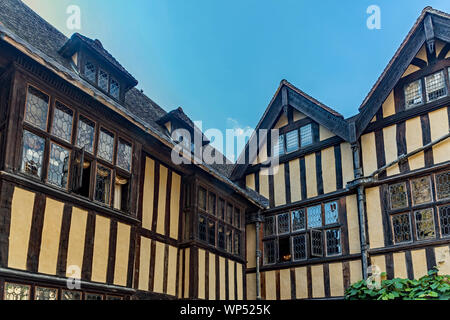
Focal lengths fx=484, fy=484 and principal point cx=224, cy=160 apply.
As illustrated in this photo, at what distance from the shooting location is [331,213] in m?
13.7

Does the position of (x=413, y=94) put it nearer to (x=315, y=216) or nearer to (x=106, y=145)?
(x=315, y=216)

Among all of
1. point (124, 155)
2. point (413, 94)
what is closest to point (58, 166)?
point (124, 155)

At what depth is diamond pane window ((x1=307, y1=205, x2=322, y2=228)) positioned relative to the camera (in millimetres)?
13914

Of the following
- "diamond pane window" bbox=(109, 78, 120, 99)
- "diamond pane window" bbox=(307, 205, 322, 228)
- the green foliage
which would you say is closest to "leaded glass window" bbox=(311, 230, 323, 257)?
"diamond pane window" bbox=(307, 205, 322, 228)

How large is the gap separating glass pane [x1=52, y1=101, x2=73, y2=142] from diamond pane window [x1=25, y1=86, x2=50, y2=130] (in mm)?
218

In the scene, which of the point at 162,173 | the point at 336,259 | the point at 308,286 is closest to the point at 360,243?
the point at 336,259

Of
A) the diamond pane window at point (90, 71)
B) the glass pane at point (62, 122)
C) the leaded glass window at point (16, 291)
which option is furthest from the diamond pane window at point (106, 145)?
the leaded glass window at point (16, 291)

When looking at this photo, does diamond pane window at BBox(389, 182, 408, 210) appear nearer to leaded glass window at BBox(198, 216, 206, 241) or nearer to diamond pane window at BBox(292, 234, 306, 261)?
diamond pane window at BBox(292, 234, 306, 261)

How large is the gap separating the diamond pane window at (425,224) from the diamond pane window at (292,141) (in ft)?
14.6

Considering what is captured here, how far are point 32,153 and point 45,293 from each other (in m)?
2.27

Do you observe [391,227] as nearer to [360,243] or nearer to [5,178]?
[360,243]

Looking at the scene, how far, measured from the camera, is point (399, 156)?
1263cm

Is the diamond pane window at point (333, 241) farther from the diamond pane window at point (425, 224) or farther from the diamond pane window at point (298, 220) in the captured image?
the diamond pane window at point (425, 224)

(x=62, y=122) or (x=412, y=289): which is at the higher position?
(x=62, y=122)
